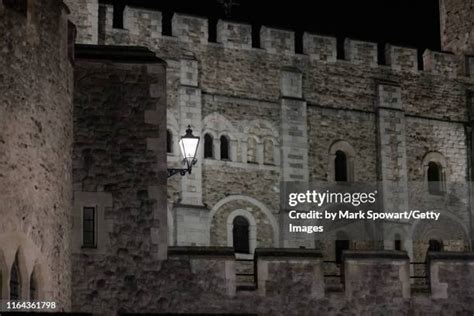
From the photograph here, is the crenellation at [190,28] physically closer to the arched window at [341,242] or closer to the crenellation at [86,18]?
the crenellation at [86,18]

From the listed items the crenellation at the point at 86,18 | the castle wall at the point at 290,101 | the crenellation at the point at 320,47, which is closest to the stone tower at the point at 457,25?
the castle wall at the point at 290,101

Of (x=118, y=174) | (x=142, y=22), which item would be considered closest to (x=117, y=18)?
(x=142, y=22)

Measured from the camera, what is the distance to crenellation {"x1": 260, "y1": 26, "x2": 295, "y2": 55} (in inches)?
1345

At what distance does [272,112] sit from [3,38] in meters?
23.0

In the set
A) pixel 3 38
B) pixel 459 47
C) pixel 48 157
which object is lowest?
pixel 48 157

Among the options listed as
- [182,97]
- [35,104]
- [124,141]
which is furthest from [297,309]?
[182,97]

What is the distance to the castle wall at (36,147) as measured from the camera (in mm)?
11039

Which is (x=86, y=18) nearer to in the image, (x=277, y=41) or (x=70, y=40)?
(x=277, y=41)

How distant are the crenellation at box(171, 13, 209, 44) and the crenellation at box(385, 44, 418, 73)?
19.4 feet

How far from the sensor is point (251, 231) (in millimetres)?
32719

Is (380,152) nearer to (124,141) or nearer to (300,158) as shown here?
(300,158)

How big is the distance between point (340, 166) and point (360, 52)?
132 inches

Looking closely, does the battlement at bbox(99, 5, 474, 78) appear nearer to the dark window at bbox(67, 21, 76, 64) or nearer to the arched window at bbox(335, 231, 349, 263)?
the arched window at bbox(335, 231, 349, 263)

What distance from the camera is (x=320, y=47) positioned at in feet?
115
